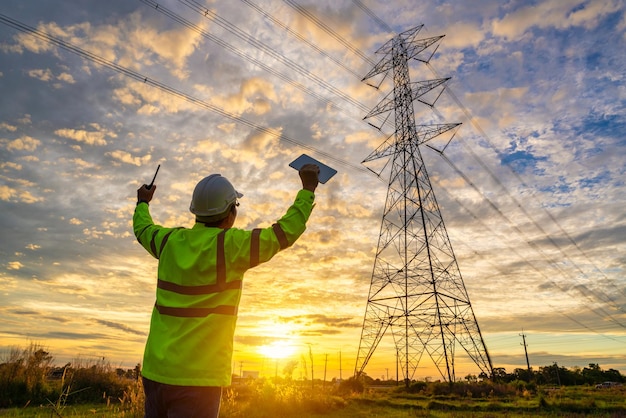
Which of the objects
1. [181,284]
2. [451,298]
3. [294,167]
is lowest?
[181,284]

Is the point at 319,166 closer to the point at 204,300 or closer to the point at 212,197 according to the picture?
the point at 212,197

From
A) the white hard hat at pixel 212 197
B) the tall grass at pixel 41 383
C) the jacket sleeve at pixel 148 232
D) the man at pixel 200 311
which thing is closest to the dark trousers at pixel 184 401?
the man at pixel 200 311

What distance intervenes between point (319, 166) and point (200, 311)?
1396 millimetres

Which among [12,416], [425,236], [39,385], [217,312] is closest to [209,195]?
[217,312]

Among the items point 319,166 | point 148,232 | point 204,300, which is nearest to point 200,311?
point 204,300

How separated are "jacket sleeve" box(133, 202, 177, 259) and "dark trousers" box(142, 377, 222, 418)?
0.98 meters

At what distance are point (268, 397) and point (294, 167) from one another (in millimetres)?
11385

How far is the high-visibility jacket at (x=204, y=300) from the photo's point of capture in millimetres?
2639

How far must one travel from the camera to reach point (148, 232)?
3406 mm

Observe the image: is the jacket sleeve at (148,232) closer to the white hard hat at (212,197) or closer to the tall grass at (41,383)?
the white hard hat at (212,197)

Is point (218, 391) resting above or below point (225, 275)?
below

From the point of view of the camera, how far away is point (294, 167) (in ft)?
11.3

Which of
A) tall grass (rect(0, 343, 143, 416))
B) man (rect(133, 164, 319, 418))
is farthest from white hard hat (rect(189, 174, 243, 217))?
tall grass (rect(0, 343, 143, 416))

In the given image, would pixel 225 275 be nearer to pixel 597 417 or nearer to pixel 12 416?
pixel 12 416
